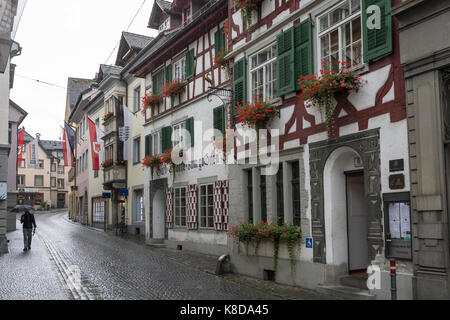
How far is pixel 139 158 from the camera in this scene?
91.4 ft

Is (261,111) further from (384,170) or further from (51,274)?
(51,274)

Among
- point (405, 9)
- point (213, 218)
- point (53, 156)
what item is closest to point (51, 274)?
point (213, 218)

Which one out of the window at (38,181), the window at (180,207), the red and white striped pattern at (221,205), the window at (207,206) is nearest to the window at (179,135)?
the window at (180,207)

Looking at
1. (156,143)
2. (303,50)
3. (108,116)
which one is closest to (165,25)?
(156,143)

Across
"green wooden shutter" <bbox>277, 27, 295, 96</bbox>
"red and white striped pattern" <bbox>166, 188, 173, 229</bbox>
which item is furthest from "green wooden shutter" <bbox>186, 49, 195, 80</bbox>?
"green wooden shutter" <bbox>277, 27, 295, 96</bbox>

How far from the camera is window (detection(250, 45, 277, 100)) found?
43.3 feet

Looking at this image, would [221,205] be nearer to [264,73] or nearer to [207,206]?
[207,206]

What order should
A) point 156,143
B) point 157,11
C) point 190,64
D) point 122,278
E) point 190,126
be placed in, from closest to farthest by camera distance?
point 122,278, point 190,126, point 190,64, point 156,143, point 157,11

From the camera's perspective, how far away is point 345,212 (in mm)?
10945

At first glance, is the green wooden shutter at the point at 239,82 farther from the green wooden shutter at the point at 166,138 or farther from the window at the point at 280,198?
the green wooden shutter at the point at 166,138

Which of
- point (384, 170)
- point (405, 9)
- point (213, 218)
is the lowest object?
point (213, 218)

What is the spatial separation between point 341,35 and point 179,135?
10.8 m

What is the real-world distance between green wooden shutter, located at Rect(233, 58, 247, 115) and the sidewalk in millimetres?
6806
